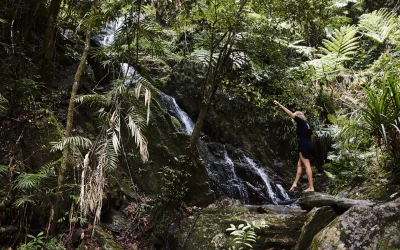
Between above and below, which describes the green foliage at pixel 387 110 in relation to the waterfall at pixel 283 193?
above

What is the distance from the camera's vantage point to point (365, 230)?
3.23 m

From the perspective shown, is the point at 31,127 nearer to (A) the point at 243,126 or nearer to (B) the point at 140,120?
(B) the point at 140,120

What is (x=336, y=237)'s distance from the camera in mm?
3262

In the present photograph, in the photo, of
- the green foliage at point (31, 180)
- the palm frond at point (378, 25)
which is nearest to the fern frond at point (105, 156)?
the green foliage at point (31, 180)

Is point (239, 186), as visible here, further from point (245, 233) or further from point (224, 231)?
point (245, 233)

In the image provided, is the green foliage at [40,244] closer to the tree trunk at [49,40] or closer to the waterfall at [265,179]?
the tree trunk at [49,40]

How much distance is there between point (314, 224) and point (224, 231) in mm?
1325

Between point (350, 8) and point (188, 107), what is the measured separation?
8.71 m

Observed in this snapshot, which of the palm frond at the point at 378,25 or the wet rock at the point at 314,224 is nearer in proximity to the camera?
the wet rock at the point at 314,224

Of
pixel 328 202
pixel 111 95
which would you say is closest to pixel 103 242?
→ pixel 111 95

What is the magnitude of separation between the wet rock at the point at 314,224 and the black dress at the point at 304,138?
1.14 metres

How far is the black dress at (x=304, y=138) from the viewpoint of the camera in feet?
16.3

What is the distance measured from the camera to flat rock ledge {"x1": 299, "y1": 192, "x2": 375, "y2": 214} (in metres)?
3.89

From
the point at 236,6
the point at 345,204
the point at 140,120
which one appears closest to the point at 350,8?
the point at 236,6
